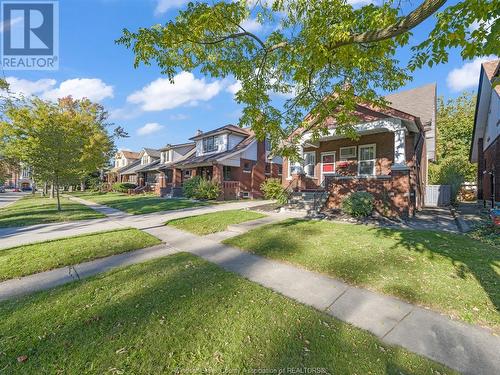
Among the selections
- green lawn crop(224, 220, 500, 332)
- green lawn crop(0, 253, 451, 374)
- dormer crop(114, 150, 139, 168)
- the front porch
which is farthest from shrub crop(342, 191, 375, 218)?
dormer crop(114, 150, 139, 168)

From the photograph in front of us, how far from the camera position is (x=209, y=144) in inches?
1012

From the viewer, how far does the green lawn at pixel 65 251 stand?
4953 millimetres

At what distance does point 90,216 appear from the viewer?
472 inches

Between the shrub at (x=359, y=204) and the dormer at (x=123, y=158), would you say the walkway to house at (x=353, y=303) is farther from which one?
the dormer at (x=123, y=158)

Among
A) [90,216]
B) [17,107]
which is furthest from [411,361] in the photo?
[17,107]

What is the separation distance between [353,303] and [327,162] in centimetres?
1279

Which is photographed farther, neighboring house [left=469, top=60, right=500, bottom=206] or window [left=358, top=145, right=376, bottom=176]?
window [left=358, top=145, right=376, bottom=176]

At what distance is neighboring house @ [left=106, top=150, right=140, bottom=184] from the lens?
1819 inches

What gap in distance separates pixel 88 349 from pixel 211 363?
1318 mm

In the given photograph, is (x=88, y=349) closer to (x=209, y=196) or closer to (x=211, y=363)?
(x=211, y=363)

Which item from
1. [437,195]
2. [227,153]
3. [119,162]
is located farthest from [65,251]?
[119,162]

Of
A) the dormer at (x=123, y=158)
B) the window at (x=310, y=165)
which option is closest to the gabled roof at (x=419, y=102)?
the window at (x=310, y=165)

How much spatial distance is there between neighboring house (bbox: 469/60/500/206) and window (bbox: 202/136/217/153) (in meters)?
20.2

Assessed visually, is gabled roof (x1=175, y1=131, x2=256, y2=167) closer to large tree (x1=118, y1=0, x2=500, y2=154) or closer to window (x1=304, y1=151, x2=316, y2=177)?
window (x1=304, y1=151, x2=316, y2=177)
